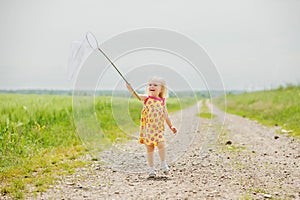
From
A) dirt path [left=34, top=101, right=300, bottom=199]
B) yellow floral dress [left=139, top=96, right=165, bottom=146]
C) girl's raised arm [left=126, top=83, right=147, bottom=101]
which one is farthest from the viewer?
yellow floral dress [left=139, top=96, right=165, bottom=146]

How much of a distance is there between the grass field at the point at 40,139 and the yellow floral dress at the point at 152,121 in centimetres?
162

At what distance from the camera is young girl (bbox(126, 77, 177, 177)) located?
7133 millimetres

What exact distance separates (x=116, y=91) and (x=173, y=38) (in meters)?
2.12

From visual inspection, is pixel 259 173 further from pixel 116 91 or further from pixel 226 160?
pixel 116 91

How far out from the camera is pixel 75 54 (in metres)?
7.04

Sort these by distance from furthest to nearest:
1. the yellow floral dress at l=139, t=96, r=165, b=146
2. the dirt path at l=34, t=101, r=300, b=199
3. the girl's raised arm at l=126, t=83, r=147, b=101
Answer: the yellow floral dress at l=139, t=96, r=165, b=146
the girl's raised arm at l=126, t=83, r=147, b=101
the dirt path at l=34, t=101, r=300, b=199

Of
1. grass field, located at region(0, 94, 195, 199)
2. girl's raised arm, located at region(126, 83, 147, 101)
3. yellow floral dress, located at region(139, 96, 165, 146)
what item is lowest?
grass field, located at region(0, 94, 195, 199)

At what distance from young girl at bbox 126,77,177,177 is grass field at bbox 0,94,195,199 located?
1574mm

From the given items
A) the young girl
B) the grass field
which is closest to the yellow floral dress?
the young girl

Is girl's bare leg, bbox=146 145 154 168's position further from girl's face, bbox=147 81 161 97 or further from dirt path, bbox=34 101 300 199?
girl's face, bbox=147 81 161 97

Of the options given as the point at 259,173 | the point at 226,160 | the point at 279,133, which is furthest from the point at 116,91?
the point at 279,133

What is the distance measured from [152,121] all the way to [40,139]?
157 inches

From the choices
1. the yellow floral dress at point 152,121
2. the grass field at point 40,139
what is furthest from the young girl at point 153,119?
the grass field at point 40,139

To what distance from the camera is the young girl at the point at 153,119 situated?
281 inches
